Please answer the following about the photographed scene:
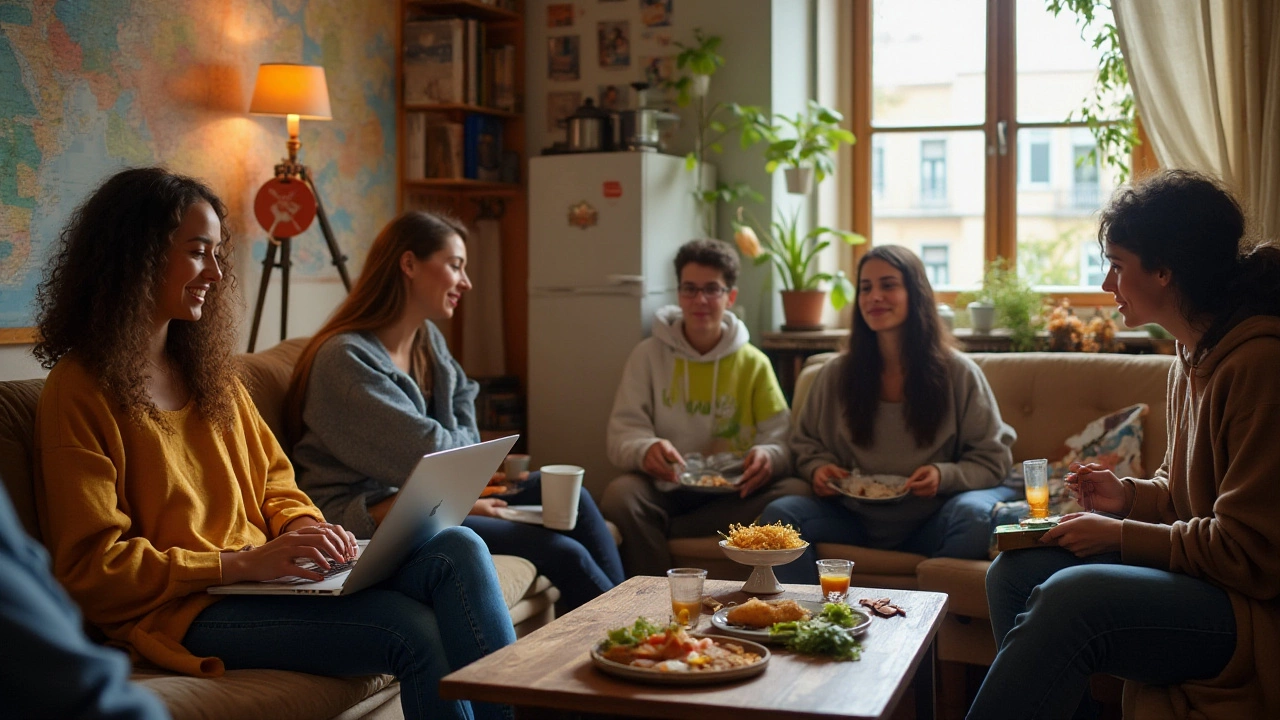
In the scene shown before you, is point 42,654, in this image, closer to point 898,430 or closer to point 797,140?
point 898,430

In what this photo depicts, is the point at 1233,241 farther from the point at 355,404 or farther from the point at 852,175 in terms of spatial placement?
the point at 852,175

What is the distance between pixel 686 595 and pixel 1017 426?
179 centimetres

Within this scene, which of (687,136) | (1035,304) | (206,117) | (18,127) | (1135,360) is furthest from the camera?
(687,136)

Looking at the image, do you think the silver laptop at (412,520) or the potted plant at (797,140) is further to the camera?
the potted plant at (797,140)

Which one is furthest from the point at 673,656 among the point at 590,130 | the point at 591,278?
the point at 590,130

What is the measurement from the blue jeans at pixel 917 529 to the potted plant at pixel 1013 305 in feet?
3.27

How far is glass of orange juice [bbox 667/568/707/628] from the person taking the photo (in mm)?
1950

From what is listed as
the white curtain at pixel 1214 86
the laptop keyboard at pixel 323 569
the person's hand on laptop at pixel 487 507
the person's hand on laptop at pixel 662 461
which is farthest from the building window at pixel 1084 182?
the laptop keyboard at pixel 323 569

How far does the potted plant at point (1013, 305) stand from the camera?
4039mm

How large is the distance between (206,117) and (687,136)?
1.79 metres

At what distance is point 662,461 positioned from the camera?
3.37 metres

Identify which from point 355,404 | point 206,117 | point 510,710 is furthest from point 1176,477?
point 206,117

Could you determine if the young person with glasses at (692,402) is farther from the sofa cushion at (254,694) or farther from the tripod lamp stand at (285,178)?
the sofa cushion at (254,694)

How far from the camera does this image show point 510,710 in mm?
2004
